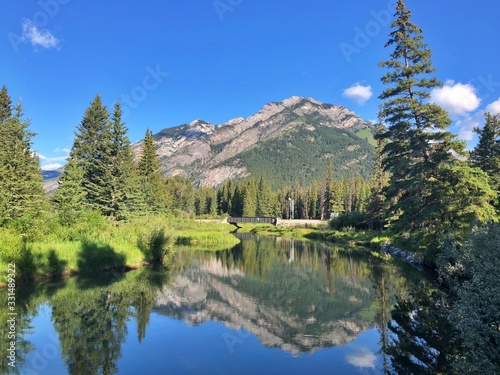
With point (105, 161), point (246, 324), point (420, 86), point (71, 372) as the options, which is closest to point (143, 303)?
point (246, 324)

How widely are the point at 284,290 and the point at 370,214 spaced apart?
145 feet

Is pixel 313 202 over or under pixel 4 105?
under

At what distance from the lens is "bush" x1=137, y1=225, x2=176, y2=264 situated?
31.1 metres

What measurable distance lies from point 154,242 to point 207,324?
1670cm

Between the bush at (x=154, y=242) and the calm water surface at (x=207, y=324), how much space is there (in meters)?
4.26

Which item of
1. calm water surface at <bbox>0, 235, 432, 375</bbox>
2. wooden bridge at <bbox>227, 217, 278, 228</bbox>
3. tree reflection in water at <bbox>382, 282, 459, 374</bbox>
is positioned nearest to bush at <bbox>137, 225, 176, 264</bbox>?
calm water surface at <bbox>0, 235, 432, 375</bbox>

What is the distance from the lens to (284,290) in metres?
A: 23.0

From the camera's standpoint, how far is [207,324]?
16094 mm

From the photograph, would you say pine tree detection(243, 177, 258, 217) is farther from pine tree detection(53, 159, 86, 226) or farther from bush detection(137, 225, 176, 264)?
pine tree detection(53, 159, 86, 226)

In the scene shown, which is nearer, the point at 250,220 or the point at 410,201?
the point at 410,201

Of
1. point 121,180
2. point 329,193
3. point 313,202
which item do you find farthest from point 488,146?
point 313,202

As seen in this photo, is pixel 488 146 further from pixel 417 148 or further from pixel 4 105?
pixel 4 105

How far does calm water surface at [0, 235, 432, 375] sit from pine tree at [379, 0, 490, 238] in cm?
478

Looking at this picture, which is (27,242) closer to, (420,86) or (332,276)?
(332,276)
